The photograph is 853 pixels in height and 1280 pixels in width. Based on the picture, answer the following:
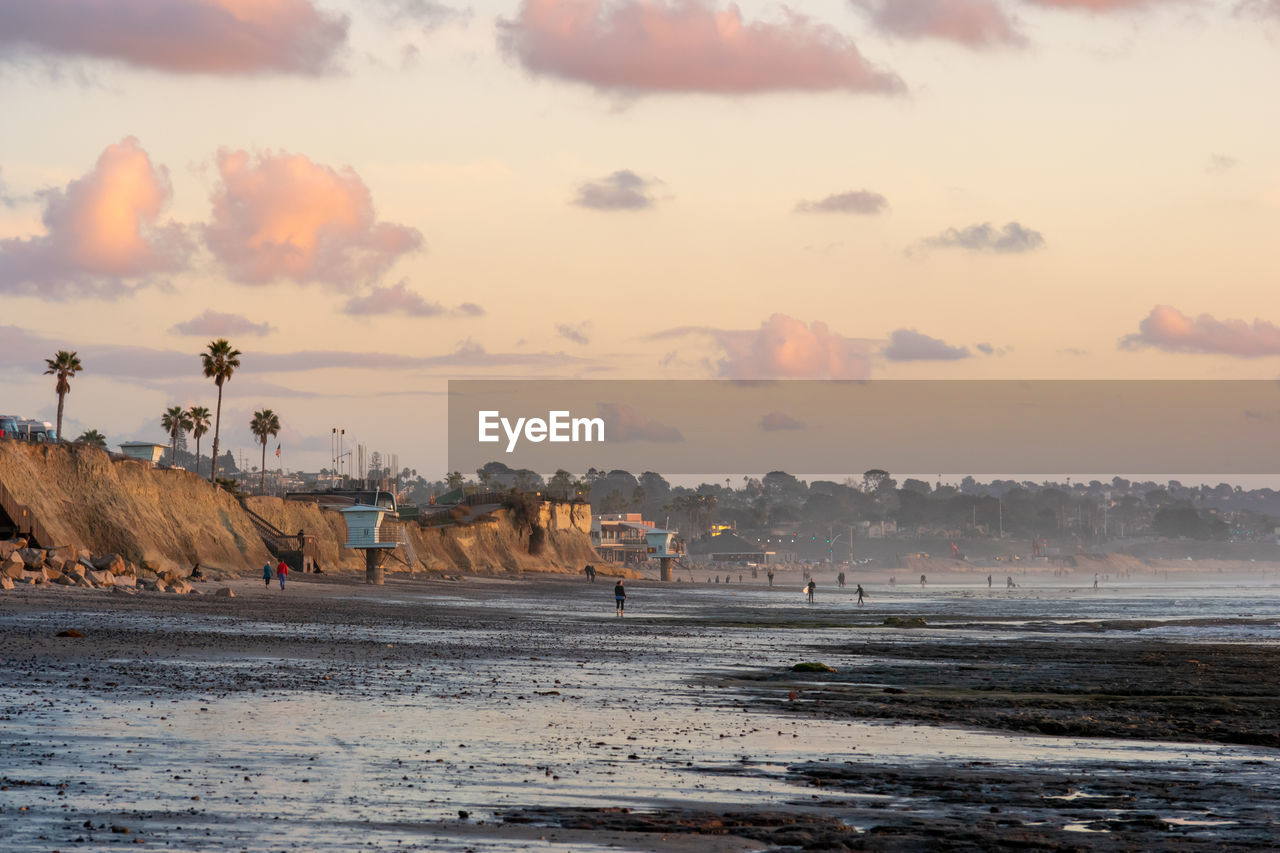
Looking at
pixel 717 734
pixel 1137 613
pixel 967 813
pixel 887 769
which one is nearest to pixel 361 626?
pixel 717 734

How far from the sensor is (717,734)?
1750 cm

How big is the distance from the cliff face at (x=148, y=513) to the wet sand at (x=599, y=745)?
3028 centimetres

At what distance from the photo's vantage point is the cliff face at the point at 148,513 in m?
63.3

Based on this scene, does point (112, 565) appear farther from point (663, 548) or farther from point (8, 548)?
point (663, 548)

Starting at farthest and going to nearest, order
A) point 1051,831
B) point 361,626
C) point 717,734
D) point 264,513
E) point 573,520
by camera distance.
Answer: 1. point 573,520
2. point 264,513
3. point 361,626
4. point 717,734
5. point 1051,831

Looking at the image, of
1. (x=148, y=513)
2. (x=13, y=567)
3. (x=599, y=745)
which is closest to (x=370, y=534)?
(x=148, y=513)

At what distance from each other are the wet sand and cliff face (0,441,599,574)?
30275 millimetres

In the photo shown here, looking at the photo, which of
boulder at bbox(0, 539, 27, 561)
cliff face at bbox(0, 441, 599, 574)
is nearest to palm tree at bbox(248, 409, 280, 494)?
cliff face at bbox(0, 441, 599, 574)

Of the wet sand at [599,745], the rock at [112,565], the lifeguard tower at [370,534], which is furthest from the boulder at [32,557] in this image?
the lifeguard tower at [370,534]

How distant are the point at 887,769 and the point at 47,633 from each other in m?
20.7

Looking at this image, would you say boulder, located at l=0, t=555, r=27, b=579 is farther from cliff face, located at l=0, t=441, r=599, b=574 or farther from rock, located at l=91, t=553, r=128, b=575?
cliff face, located at l=0, t=441, r=599, b=574

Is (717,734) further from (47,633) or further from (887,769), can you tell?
(47,633)

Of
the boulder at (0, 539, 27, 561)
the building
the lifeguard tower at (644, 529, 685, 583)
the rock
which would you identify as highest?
the building

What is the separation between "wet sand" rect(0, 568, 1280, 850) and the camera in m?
11.0
